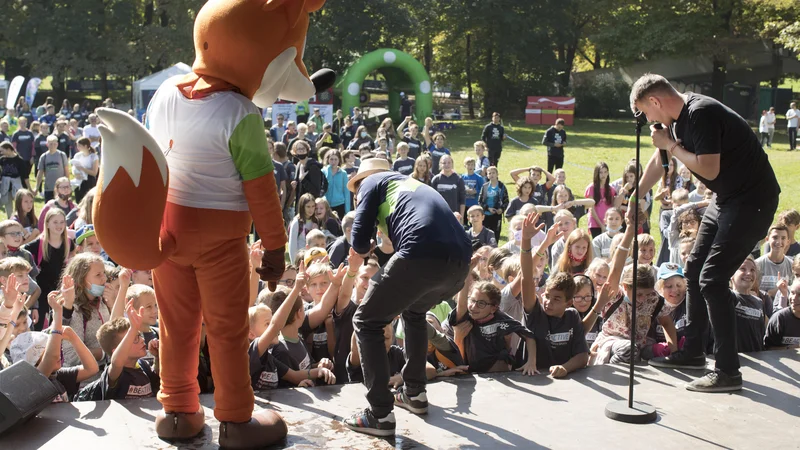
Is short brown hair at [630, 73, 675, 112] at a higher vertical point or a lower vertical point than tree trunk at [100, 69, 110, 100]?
lower

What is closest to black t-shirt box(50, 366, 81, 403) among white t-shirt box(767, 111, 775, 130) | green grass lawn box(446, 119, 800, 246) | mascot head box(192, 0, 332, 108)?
mascot head box(192, 0, 332, 108)

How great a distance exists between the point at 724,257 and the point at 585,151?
24.7 m

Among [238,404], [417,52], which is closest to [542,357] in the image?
[238,404]

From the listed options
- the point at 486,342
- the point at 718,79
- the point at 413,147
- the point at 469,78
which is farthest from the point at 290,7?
the point at 469,78

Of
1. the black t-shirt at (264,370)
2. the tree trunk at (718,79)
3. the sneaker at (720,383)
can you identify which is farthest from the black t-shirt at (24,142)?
the tree trunk at (718,79)

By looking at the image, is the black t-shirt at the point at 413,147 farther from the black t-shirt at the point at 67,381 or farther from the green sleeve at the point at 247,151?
the green sleeve at the point at 247,151

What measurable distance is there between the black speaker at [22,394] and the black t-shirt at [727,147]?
401cm

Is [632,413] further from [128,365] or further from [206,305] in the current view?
[128,365]

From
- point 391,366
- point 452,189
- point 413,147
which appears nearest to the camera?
point 391,366

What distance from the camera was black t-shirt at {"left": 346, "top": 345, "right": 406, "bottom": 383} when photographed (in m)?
5.94

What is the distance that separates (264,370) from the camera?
18.6ft

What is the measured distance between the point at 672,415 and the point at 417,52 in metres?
46.9

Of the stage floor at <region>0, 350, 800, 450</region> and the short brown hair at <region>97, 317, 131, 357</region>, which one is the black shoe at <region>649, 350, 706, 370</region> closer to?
the stage floor at <region>0, 350, 800, 450</region>

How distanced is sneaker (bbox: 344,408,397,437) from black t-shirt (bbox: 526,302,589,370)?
5.47ft
